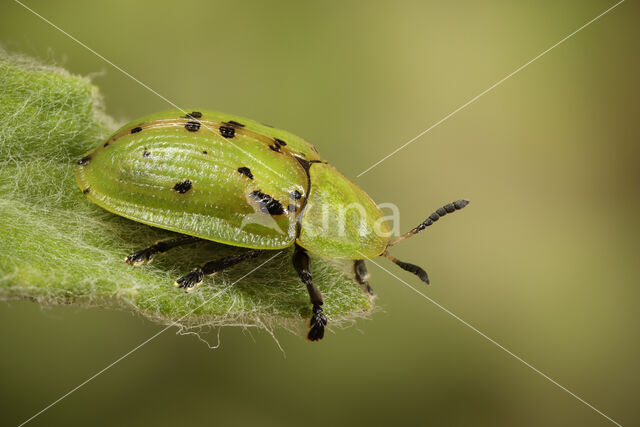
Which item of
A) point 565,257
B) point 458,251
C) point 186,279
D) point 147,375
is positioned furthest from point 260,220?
point 565,257

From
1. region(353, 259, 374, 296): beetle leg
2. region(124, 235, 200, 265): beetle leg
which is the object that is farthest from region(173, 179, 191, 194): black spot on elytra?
region(353, 259, 374, 296): beetle leg

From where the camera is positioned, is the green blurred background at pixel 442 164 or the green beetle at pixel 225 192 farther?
the green blurred background at pixel 442 164

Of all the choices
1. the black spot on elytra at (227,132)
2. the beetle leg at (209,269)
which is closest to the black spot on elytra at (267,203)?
the beetle leg at (209,269)

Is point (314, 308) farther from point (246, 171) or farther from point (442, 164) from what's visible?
point (442, 164)

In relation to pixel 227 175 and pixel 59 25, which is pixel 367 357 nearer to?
pixel 227 175

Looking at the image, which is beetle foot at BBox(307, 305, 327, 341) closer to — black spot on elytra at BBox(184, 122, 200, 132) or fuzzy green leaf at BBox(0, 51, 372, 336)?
fuzzy green leaf at BBox(0, 51, 372, 336)

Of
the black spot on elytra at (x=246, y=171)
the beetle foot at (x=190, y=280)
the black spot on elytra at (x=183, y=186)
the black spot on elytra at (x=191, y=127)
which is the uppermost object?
the black spot on elytra at (x=191, y=127)

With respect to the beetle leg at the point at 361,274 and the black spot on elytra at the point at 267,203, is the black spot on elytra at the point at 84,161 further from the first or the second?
the beetle leg at the point at 361,274
